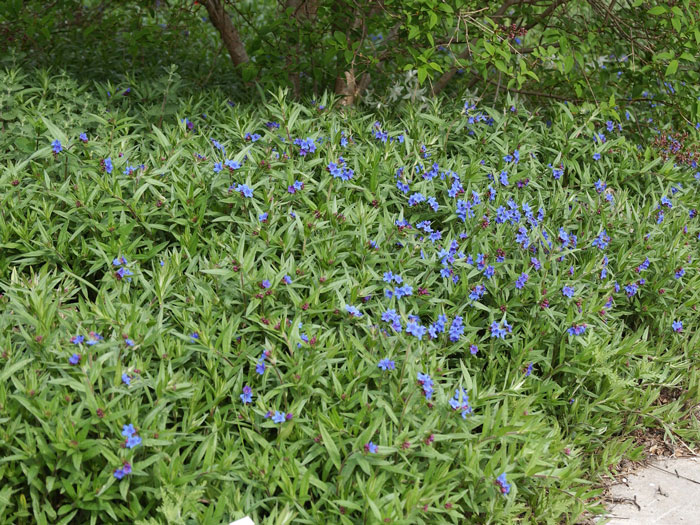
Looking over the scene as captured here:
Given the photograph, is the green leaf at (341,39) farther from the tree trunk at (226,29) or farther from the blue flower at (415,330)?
the blue flower at (415,330)

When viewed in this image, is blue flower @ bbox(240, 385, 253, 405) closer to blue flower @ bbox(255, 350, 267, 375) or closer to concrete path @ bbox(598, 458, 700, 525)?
blue flower @ bbox(255, 350, 267, 375)

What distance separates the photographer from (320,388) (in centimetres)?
304

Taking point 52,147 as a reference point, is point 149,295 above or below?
below

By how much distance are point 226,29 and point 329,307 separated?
2.90 m

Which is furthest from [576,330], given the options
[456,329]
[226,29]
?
[226,29]

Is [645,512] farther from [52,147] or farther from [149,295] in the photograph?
[52,147]

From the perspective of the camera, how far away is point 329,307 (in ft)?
10.9

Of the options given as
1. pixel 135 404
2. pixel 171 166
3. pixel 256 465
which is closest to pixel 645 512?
pixel 256 465

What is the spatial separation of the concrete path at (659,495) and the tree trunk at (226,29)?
3673 millimetres

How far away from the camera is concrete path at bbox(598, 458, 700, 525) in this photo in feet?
10.5

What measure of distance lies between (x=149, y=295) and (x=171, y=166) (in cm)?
95

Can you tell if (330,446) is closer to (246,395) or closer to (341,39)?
(246,395)

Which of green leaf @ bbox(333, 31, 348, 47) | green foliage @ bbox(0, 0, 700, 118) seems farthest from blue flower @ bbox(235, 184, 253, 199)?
green leaf @ bbox(333, 31, 348, 47)

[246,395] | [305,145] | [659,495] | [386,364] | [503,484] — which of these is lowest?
[659,495]
